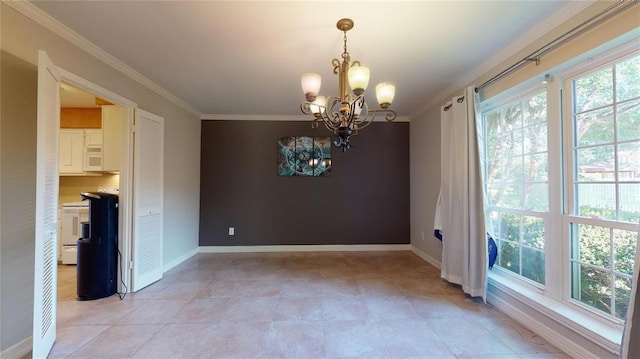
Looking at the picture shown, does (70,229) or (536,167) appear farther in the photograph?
(70,229)

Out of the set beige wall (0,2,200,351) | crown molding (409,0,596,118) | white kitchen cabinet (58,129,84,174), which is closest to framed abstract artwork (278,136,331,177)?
beige wall (0,2,200,351)

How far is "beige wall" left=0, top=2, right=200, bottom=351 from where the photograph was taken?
6.34ft

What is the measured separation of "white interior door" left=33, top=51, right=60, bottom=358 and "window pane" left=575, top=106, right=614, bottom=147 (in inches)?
150

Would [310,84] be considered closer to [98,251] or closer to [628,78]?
[628,78]

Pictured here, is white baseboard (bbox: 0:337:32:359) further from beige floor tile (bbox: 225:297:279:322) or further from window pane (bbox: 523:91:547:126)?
window pane (bbox: 523:91:547:126)

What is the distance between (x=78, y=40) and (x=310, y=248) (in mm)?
4155

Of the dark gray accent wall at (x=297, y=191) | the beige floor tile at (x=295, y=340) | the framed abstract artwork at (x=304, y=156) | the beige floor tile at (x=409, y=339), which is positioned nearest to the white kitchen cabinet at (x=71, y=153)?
the dark gray accent wall at (x=297, y=191)

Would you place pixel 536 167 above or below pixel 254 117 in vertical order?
below

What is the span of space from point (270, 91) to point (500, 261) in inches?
136

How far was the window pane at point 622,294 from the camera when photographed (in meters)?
1.84

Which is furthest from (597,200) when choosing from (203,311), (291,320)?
(203,311)

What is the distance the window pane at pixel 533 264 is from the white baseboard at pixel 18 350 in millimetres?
4113

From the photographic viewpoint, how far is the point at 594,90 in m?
2.05

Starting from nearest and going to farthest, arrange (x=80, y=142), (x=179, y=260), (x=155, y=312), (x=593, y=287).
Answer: (x=593, y=287) → (x=155, y=312) → (x=179, y=260) → (x=80, y=142)
